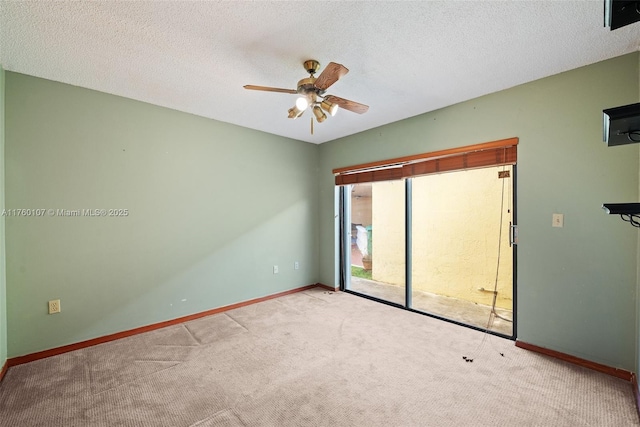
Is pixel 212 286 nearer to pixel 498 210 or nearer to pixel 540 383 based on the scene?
pixel 540 383

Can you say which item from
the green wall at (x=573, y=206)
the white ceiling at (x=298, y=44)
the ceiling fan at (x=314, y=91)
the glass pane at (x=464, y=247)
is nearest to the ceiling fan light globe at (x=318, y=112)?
the ceiling fan at (x=314, y=91)

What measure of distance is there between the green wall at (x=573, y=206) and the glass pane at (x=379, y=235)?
2060 millimetres

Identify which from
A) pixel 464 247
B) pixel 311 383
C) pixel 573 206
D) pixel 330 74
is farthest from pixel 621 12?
pixel 464 247

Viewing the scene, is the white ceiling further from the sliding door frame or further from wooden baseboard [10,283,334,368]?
wooden baseboard [10,283,334,368]

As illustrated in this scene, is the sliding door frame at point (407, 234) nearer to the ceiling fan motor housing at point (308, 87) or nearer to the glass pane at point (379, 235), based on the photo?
the glass pane at point (379, 235)

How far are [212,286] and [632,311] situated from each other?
400cm

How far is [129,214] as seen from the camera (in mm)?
2965

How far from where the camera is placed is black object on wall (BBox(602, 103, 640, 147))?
3.64 ft

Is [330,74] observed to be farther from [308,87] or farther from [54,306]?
[54,306]

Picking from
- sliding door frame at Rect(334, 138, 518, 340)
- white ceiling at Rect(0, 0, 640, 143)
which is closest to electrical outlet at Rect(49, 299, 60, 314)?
white ceiling at Rect(0, 0, 640, 143)

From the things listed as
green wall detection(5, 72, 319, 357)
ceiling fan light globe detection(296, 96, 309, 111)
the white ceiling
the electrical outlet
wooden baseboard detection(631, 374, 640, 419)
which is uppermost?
the white ceiling

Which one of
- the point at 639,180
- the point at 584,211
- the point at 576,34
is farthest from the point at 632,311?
the point at 576,34

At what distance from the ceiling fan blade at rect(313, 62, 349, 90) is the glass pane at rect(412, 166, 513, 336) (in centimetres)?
274

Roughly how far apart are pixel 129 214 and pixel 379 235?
3870 millimetres
